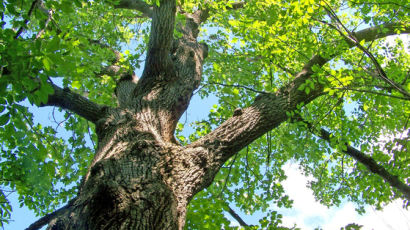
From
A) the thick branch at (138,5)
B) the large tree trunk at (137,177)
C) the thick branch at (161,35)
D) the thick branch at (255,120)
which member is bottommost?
the large tree trunk at (137,177)

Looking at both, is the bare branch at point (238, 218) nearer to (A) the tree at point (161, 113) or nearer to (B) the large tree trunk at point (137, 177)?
(A) the tree at point (161, 113)

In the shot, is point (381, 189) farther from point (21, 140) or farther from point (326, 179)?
point (21, 140)

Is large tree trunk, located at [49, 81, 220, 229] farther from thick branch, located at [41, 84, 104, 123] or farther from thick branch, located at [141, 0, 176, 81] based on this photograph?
thick branch, located at [141, 0, 176, 81]

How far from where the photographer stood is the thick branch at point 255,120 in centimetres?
333

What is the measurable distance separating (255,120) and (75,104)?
2.34 metres

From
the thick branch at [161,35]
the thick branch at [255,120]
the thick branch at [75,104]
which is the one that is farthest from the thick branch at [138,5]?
the thick branch at [255,120]

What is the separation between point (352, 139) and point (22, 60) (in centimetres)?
459

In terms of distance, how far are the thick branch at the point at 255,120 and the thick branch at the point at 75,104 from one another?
140 centimetres

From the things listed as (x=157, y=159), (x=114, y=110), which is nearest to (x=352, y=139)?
(x=157, y=159)

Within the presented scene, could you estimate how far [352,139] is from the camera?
4.55m

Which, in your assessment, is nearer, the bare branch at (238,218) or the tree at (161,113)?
the tree at (161,113)

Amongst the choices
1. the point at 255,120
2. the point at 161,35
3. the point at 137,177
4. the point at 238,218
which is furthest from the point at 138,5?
the point at 137,177

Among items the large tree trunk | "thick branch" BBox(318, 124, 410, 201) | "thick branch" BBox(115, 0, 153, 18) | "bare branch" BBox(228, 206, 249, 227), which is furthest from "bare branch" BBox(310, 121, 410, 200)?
"thick branch" BBox(115, 0, 153, 18)

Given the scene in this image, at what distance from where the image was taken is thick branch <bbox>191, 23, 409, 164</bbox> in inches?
131
